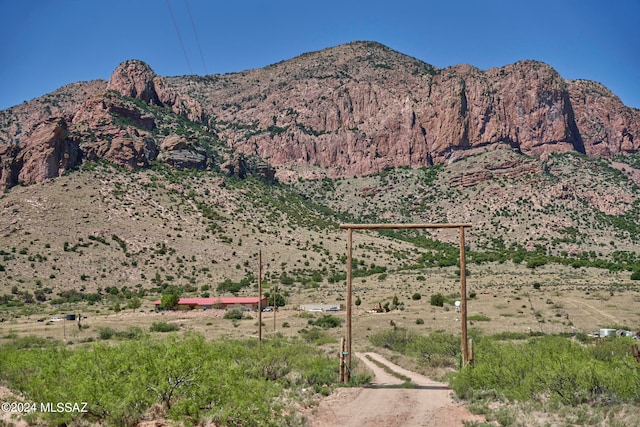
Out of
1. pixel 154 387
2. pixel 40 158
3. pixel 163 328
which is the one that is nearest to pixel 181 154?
pixel 40 158

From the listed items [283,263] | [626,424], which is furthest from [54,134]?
[626,424]

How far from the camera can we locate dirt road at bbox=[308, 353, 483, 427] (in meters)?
12.1

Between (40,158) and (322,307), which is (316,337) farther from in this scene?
(40,158)

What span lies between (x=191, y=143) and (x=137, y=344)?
9716cm

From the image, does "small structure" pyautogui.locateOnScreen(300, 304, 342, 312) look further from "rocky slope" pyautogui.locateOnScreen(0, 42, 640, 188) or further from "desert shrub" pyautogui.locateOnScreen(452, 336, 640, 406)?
"rocky slope" pyautogui.locateOnScreen(0, 42, 640, 188)

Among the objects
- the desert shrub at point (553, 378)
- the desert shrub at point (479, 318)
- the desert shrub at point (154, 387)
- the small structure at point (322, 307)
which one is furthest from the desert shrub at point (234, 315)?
the desert shrub at point (154, 387)

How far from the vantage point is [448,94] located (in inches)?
5728

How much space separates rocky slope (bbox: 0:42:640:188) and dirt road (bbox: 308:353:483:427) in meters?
101

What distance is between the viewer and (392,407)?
13.5m

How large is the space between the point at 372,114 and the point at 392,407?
478 ft

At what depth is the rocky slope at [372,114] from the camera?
137 metres

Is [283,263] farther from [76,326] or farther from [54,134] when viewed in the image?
[54,134]

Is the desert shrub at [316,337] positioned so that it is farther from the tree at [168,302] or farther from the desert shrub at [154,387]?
the tree at [168,302]

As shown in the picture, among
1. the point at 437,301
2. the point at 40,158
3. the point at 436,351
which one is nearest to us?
the point at 436,351
